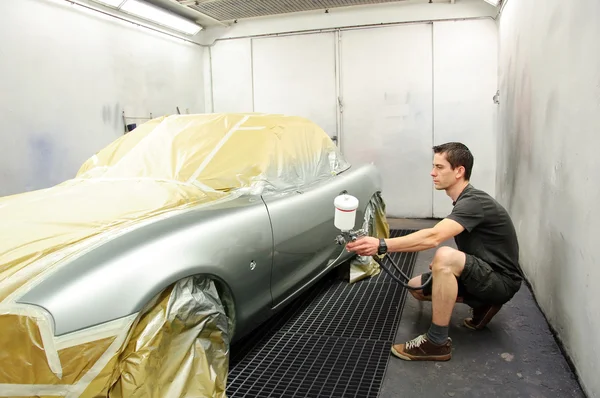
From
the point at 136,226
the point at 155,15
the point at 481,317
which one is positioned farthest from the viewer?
the point at 155,15

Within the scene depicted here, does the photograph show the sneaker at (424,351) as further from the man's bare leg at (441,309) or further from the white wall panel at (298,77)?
the white wall panel at (298,77)

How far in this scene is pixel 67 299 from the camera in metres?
1.36

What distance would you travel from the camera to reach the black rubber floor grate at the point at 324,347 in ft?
6.94

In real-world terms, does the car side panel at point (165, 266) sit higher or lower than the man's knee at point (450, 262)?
higher

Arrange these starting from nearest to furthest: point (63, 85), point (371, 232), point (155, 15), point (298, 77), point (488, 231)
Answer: point (488, 231) < point (371, 232) < point (63, 85) < point (155, 15) < point (298, 77)

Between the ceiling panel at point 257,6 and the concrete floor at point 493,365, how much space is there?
423 cm

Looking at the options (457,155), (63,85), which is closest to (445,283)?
(457,155)

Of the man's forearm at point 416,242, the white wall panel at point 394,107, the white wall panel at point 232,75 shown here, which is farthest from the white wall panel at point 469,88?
the man's forearm at point 416,242

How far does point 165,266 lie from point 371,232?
245 centimetres

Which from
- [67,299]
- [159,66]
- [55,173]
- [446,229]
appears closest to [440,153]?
[446,229]

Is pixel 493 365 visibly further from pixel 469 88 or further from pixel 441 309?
pixel 469 88

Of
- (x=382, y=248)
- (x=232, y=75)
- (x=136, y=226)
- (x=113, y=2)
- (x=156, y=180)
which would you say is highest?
(x=113, y=2)

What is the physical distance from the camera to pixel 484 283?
7.80 ft

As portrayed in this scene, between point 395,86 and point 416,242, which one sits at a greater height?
point 395,86
